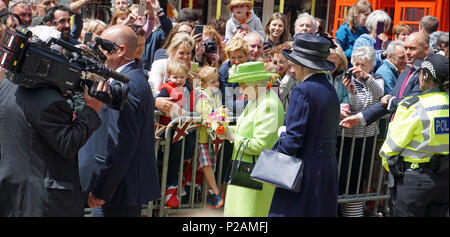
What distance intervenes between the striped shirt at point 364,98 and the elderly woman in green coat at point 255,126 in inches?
66.8

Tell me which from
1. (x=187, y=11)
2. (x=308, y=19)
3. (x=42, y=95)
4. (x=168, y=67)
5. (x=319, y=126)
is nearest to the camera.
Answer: (x=42, y=95)

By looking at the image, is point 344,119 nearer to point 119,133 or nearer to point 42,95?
point 119,133

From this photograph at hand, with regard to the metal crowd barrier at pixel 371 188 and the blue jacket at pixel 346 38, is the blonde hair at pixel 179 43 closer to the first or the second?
the metal crowd barrier at pixel 371 188

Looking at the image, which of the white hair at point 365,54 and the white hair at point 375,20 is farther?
the white hair at point 375,20

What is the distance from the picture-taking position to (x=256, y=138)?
15.8 feet

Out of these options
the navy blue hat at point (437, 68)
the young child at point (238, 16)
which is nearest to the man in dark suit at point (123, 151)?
the navy blue hat at point (437, 68)

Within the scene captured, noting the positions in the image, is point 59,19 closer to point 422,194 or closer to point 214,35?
point 214,35

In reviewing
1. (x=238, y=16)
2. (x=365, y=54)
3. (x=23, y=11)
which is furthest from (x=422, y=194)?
(x=23, y=11)

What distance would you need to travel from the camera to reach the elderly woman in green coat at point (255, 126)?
4789 millimetres

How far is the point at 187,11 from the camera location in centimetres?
835

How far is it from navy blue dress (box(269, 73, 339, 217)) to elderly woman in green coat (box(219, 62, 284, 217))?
15.3 inches

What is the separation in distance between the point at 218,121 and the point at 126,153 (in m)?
1.51
